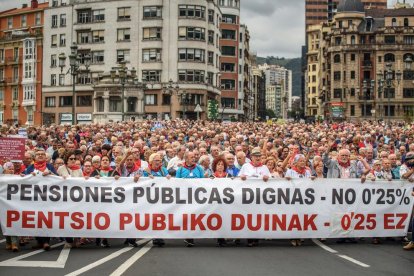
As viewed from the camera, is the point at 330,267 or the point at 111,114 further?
the point at 111,114

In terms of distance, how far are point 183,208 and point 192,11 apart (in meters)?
67.4

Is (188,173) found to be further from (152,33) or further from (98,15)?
(98,15)

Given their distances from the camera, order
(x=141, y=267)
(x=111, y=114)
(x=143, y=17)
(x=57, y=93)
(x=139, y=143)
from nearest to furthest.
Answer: (x=141, y=267) → (x=139, y=143) → (x=111, y=114) → (x=143, y=17) → (x=57, y=93)

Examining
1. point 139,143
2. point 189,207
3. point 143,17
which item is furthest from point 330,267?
point 143,17

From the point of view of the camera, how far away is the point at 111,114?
67125mm

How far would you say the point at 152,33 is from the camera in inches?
2985

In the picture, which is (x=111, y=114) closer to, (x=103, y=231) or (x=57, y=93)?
(x=57, y=93)

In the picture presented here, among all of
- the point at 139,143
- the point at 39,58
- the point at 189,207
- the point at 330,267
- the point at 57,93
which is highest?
the point at 39,58

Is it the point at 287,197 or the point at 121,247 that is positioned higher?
the point at 287,197

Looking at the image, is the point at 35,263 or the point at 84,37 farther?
the point at 84,37

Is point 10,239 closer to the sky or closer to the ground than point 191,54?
closer to the ground

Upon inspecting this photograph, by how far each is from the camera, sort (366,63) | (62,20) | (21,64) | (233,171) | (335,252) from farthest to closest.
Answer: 1. (366,63)
2. (21,64)
3. (62,20)
4. (233,171)
5. (335,252)

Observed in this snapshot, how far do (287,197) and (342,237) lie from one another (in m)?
1.35

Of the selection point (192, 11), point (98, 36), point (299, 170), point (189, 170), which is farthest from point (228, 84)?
point (189, 170)
